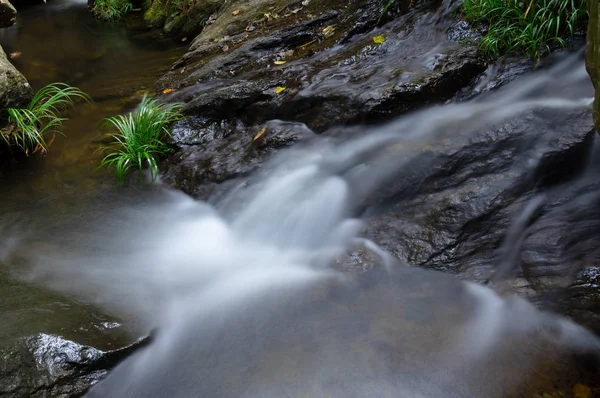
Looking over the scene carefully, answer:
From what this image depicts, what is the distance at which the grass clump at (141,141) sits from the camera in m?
4.50

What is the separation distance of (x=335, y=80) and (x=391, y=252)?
2.07 metres

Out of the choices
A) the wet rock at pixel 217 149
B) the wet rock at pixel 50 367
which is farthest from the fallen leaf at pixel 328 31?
the wet rock at pixel 50 367

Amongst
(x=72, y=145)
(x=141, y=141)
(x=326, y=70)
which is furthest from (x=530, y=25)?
(x=72, y=145)

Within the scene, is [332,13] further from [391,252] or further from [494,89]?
[391,252]

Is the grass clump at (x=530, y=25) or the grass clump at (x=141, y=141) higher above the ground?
the grass clump at (x=141, y=141)

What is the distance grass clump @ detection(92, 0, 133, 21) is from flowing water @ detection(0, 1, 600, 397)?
Result: 806 centimetres

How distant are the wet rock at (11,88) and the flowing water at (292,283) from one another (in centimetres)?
74

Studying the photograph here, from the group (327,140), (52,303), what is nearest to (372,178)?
(327,140)

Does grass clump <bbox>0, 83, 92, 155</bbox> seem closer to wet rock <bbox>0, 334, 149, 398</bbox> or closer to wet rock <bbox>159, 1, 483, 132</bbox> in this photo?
wet rock <bbox>159, 1, 483, 132</bbox>

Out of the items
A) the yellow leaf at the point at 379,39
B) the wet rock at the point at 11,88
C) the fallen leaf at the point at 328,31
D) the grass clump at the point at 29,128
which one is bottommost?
the yellow leaf at the point at 379,39

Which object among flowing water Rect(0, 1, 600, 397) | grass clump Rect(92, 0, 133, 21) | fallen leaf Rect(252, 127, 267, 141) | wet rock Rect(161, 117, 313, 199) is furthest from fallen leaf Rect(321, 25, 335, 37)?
grass clump Rect(92, 0, 133, 21)

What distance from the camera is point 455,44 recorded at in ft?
14.2

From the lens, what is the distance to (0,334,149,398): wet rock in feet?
7.82

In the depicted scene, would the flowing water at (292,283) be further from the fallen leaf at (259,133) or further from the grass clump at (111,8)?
the grass clump at (111,8)
